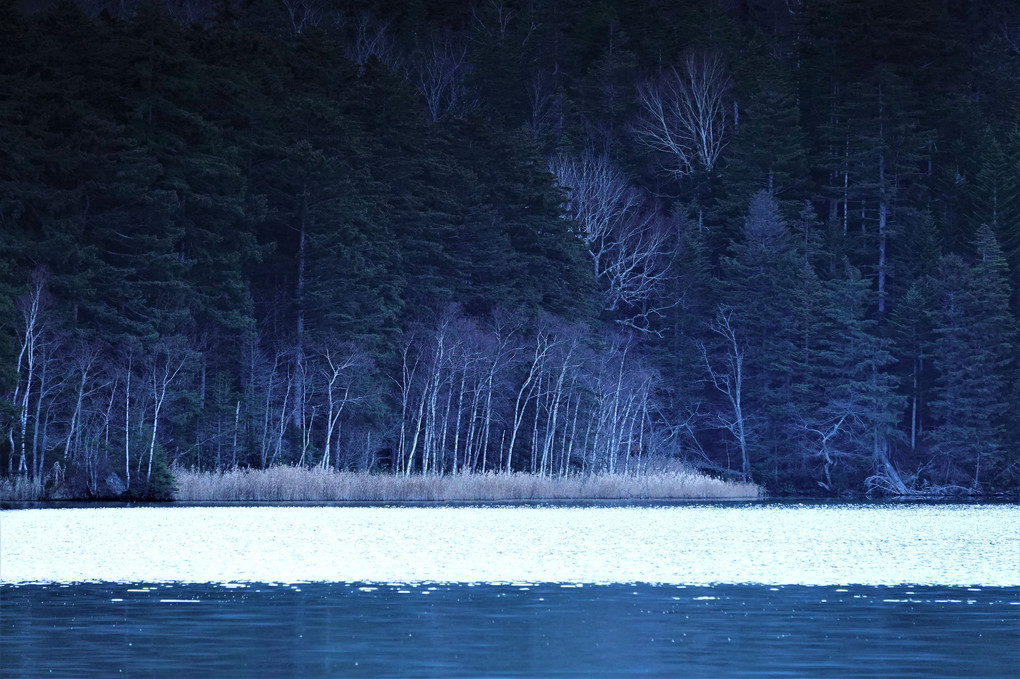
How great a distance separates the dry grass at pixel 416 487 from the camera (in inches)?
1991

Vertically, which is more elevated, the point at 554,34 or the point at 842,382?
the point at 554,34

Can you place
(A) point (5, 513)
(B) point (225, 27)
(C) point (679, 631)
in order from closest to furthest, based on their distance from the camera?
(C) point (679, 631)
(A) point (5, 513)
(B) point (225, 27)

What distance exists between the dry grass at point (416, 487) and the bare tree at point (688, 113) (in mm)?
33965

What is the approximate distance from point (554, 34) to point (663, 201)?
43.4 feet

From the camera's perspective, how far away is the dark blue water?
14.1 m

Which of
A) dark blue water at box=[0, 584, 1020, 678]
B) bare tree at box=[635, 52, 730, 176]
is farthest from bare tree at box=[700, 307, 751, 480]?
dark blue water at box=[0, 584, 1020, 678]

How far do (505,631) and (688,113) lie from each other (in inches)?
3063

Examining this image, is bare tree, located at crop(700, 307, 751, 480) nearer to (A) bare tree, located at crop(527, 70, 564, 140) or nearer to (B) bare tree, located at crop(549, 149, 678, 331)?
(B) bare tree, located at crop(549, 149, 678, 331)

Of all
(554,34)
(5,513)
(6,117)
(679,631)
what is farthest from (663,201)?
(679,631)

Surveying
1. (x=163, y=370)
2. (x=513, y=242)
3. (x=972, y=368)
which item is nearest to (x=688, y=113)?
(x=513, y=242)

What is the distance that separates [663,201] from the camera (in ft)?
298

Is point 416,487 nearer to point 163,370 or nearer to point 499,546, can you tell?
point 163,370

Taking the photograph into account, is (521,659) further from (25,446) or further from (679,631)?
(25,446)

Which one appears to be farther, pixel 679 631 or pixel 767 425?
pixel 767 425
